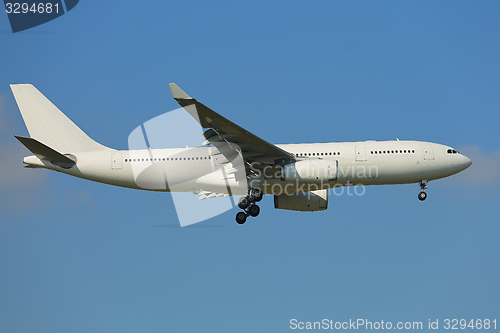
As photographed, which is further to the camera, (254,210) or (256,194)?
(254,210)

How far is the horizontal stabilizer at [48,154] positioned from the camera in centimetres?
2992

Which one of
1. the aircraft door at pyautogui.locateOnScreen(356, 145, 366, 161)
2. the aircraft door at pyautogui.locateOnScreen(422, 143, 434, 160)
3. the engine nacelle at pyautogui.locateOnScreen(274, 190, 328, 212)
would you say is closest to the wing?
the aircraft door at pyautogui.locateOnScreen(356, 145, 366, 161)

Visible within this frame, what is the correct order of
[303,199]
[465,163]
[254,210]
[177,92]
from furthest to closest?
[303,199] < [465,163] < [254,210] < [177,92]

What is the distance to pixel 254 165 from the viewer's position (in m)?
31.3

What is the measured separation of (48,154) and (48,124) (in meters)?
3.83

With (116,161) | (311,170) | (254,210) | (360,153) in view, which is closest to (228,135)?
(311,170)

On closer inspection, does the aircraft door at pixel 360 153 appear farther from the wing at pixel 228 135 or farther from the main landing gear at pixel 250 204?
the main landing gear at pixel 250 204

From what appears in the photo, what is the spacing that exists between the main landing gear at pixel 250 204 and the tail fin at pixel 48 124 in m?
9.18

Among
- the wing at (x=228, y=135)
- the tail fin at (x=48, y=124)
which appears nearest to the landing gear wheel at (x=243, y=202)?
the wing at (x=228, y=135)

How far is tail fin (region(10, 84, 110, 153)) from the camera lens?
33.8m

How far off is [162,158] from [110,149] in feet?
13.0

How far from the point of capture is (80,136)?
34.0 metres

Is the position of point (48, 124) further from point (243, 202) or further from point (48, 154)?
point (243, 202)

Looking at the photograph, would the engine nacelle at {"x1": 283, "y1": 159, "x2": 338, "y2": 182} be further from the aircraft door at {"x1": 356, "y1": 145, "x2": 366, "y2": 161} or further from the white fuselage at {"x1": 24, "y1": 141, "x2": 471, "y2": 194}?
the aircraft door at {"x1": 356, "y1": 145, "x2": 366, "y2": 161}
